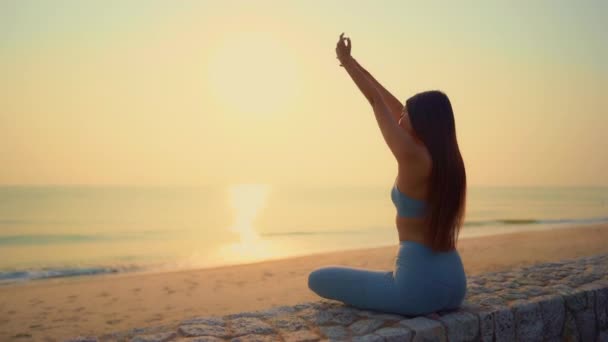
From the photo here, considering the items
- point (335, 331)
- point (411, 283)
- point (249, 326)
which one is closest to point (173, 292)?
point (249, 326)

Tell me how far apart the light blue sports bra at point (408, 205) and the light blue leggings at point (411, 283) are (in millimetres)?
210

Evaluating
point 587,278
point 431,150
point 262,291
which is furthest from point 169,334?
point 262,291

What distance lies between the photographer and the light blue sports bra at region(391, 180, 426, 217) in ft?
10.9

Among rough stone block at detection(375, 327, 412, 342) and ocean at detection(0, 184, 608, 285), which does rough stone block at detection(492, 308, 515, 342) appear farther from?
ocean at detection(0, 184, 608, 285)

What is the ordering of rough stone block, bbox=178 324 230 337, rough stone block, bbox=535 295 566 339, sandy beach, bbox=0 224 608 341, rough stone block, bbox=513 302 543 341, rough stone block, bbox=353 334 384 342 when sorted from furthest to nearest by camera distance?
sandy beach, bbox=0 224 608 341 → rough stone block, bbox=535 295 566 339 → rough stone block, bbox=513 302 543 341 → rough stone block, bbox=178 324 230 337 → rough stone block, bbox=353 334 384 342

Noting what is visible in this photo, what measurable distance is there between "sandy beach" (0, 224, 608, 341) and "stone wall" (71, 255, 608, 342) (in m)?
2.44

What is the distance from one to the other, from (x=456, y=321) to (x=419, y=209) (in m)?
0.86

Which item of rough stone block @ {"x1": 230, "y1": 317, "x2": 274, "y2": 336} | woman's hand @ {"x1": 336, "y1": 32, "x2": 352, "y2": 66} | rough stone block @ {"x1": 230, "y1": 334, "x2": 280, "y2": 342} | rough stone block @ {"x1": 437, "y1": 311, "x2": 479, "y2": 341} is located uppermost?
woman's hand @ {"x1": 336, "y1": 32, "x2": 352, "y2": 66}

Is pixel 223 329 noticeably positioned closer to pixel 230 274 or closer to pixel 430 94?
pixel 430 94

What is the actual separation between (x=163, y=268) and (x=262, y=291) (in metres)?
5.43

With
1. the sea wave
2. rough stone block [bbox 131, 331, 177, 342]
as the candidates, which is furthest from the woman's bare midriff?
the sea wave

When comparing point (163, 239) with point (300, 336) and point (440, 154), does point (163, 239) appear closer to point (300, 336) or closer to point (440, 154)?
point (300, 336)

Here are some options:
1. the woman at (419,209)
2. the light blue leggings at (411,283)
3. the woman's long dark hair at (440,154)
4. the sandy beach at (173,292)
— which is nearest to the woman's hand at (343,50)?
the woman at (419,209)

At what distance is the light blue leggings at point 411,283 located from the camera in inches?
134
